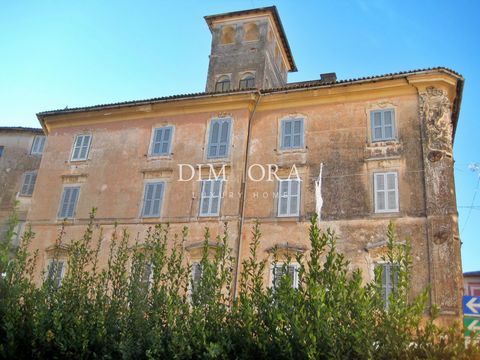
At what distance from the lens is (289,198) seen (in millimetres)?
17953

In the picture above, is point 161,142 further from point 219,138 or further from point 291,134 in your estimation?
point 291,134

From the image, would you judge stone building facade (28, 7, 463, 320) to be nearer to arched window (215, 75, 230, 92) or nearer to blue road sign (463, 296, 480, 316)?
arched window (215, 75, 230, 92)

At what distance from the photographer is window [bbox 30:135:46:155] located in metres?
29.3

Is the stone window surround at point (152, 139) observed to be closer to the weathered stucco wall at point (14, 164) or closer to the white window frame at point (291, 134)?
the white window frame at point (291, 134)

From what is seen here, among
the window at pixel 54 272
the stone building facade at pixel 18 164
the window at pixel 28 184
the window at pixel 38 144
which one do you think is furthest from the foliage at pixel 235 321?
the window at pixel 38 144

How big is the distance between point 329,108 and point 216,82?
8106 mm

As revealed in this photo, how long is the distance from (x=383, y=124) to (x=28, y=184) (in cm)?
2061

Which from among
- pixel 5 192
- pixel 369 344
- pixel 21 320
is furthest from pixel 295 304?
pixel 5 192

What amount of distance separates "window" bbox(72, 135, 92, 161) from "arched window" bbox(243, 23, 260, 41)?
9.86 meters

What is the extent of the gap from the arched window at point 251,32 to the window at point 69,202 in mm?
11817

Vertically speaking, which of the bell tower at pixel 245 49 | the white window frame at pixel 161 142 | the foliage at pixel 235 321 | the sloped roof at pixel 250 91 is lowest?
the foliage at pixel 235 321

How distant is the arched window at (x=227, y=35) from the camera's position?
26297 millimetres

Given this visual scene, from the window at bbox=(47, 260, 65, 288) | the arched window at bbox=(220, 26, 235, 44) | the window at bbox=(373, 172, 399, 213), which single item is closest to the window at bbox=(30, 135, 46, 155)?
the window at bbox=(47, 260, 65, 288)

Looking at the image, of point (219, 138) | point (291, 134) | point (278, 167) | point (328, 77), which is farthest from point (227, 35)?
point (278, 167)
